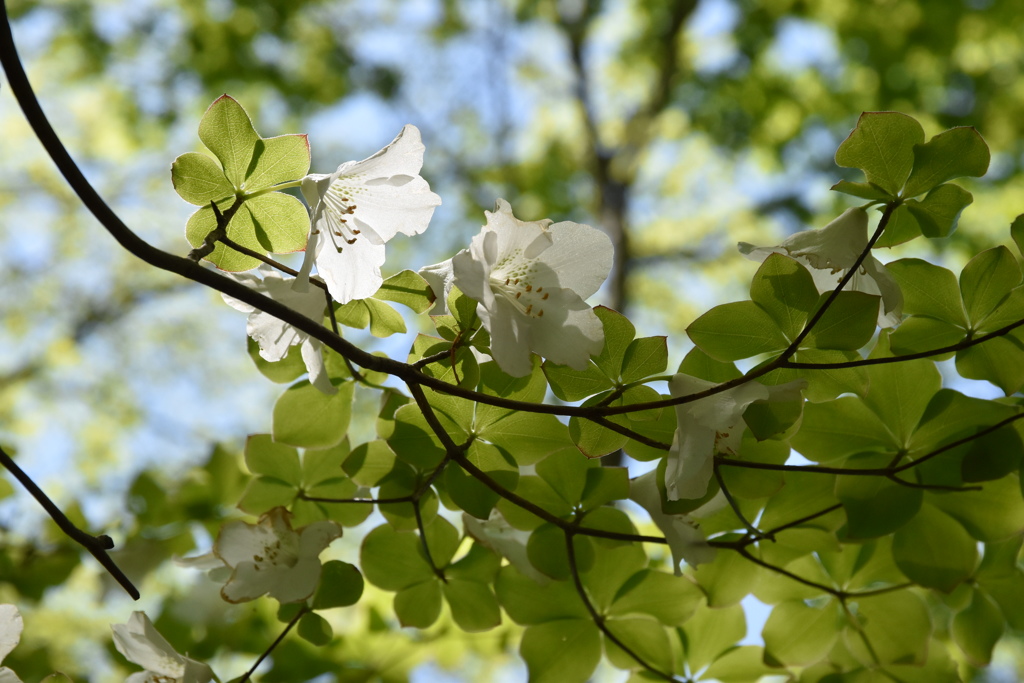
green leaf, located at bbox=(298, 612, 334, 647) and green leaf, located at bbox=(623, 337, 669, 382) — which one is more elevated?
green leaf, located at bbox=(623, 337, 669, 382)

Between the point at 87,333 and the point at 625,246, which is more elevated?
the point at 87,333

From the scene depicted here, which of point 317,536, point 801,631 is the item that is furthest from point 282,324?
point 801,631

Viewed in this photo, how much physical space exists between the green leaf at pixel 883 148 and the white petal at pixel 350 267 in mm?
285

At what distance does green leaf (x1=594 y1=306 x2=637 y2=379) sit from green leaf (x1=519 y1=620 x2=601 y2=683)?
0.76ft

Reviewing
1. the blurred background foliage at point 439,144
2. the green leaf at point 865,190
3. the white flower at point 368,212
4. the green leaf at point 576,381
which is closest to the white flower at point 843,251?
the green leaf at point 865,190

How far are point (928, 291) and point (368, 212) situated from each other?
38 centimetres

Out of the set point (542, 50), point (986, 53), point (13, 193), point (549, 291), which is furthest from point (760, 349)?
point (13, 193)

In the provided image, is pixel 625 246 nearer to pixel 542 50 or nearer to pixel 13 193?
pixel 542 50

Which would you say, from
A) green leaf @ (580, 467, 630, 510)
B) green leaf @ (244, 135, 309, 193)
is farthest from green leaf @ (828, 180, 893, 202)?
green leaf @ (244, 135, 309, 193)

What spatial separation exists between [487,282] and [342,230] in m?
0.15

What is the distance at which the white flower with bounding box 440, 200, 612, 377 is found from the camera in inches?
15.3

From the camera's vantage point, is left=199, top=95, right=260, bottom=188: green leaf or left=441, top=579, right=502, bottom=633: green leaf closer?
left=199, top=95, right=260, bottom=188: green leaf

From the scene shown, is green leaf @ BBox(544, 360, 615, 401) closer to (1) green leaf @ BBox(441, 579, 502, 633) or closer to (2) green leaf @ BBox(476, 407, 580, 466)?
(2) green leaf @ BBox(476, 407, 580, 466)

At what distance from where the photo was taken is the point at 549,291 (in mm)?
423
